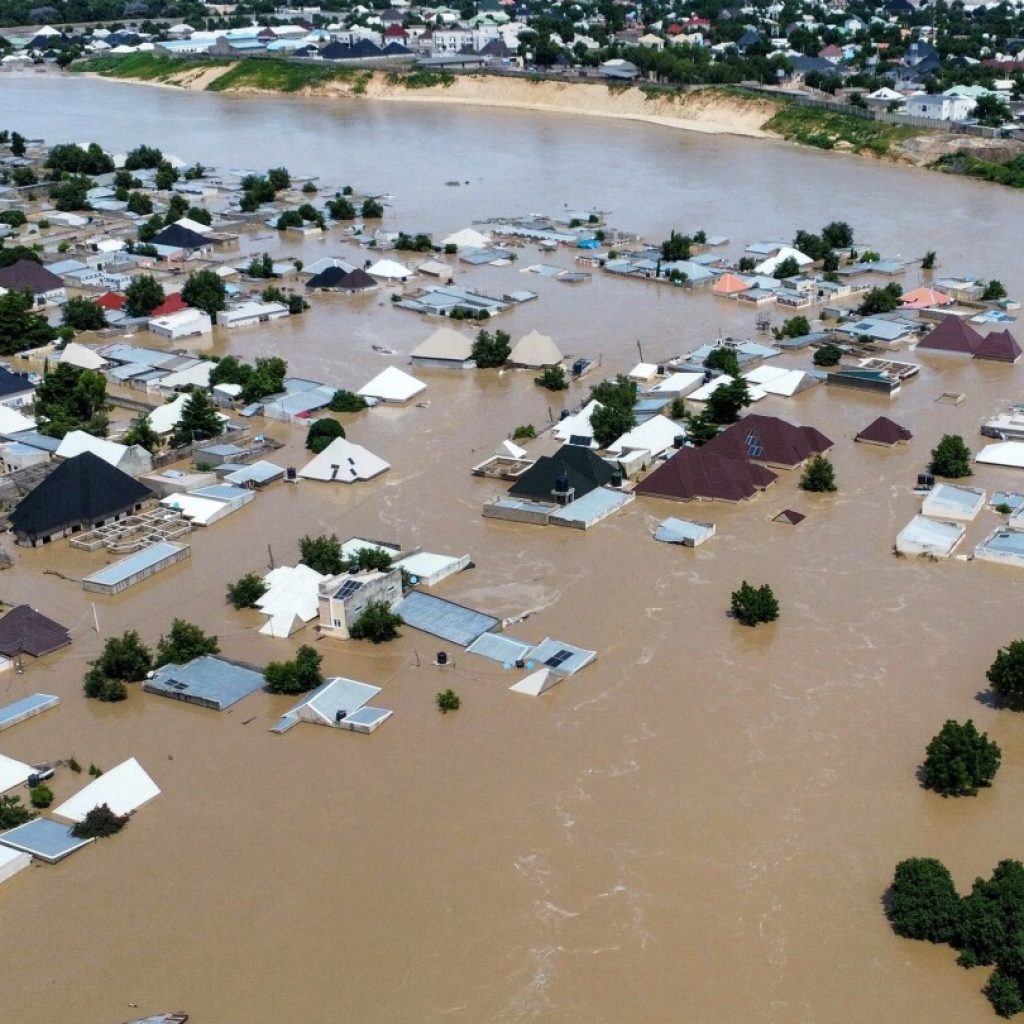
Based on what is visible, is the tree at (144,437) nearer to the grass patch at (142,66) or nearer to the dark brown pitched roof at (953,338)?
the dark brown pitched roof at (953,338)

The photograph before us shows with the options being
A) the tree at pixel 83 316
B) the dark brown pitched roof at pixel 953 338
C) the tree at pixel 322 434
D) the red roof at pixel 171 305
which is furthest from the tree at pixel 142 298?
the dark brown pitched roof at pixel 953 338

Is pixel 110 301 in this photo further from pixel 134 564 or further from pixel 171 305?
pixel 134 564

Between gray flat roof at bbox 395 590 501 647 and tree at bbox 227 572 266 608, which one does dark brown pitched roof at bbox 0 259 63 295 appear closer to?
tree at bbox 227 572 266 608

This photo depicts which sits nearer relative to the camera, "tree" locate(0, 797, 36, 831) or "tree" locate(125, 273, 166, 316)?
"tree" locate(0, 797, 36, 831)

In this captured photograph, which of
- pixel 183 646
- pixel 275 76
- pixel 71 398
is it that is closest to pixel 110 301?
pixel 71 398

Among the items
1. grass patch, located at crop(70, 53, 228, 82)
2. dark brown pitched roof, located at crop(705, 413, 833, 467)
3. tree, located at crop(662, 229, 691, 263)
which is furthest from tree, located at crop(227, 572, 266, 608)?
grass patch, located at crop(70, 53, 228, 82)

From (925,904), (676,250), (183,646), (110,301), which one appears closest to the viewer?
(925,904)
